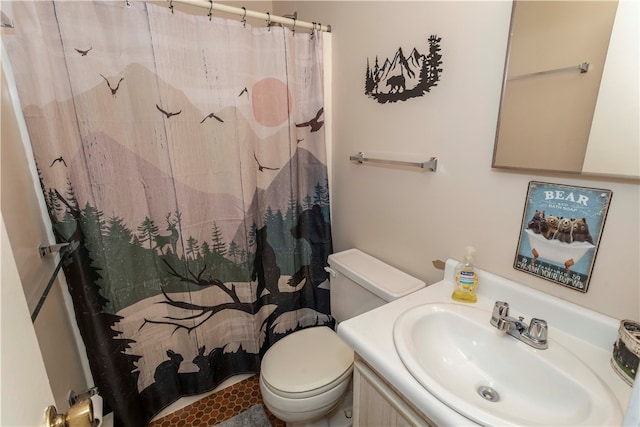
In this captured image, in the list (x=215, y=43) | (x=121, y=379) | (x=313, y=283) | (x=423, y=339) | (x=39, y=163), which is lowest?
(x=121, y=379)

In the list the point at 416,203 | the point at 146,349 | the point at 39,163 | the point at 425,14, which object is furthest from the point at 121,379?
the point at 425,14

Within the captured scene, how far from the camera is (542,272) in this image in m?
0.92

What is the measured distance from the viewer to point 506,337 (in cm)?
88

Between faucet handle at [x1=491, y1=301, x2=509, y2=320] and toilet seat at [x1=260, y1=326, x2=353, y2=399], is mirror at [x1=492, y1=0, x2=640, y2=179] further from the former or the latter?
toilet seat at [x1=260, y1=326, x2=353, y2=399]

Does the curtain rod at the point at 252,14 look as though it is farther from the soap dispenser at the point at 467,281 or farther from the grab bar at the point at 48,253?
the soap dispenser at the point at 467,281

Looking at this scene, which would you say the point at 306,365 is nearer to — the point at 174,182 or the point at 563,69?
the point at 174,182

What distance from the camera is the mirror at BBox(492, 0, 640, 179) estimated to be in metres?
0.72

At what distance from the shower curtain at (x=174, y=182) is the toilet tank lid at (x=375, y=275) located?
266mm

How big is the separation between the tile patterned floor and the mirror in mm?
1671

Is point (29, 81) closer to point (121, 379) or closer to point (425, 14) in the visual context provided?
point (121, 379)

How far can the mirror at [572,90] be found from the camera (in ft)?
2.37

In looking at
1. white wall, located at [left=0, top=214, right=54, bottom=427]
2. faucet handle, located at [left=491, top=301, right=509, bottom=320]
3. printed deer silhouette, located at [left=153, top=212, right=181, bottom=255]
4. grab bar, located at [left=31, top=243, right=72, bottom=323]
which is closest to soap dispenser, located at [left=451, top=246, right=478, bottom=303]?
faucet handle, located at [left=491, top=301, right=509, bottom=320]

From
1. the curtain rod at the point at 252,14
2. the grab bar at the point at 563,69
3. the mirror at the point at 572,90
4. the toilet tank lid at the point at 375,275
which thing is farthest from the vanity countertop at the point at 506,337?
the curtain rod at the point at 252,14

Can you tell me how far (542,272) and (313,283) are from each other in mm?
1178
